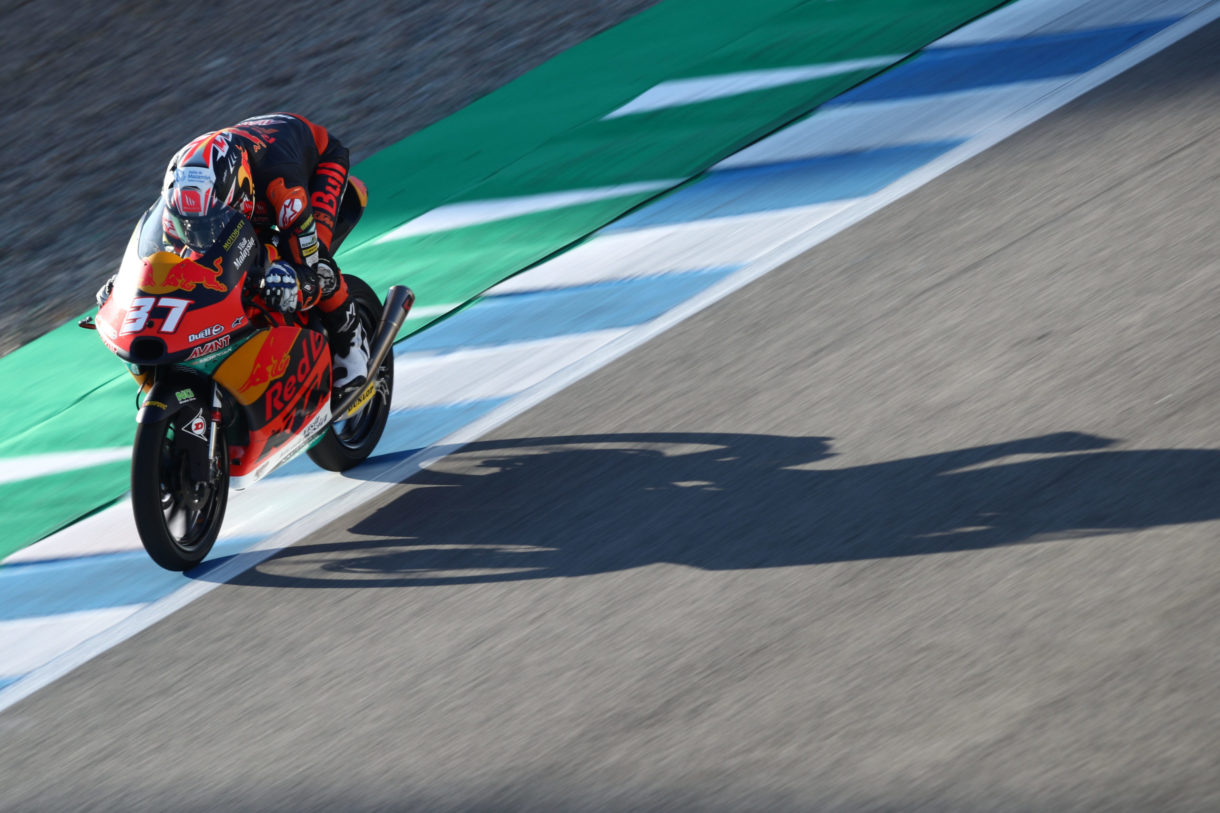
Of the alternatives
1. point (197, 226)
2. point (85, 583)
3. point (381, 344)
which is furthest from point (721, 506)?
point (85, 583)

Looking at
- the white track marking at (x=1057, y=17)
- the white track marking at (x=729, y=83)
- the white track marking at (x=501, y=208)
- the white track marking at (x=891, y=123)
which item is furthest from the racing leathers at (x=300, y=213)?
the white track marking at (x=1057, y=17)

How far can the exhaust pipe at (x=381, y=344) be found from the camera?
5824mm

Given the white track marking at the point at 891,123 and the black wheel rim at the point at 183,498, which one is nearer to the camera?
the black wheel rim at the point at 183,498

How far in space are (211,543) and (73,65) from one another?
6985 millimetres

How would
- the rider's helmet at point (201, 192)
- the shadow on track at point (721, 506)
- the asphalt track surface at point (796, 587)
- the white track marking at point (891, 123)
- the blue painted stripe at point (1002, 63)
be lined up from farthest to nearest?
1. the blue painted stripe at point (1002, 63)
2. the white track marking at point (891, 123)
3. the rider's helmet at point (201, 192)
4. the shadow on track at point (721, 506)
5. the asphalt track surface at point (796, 587)

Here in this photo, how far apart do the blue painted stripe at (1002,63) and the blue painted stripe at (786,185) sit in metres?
0.70

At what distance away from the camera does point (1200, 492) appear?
4477 millimetres

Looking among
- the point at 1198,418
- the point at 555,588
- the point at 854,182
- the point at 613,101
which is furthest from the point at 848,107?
the point at 555,588

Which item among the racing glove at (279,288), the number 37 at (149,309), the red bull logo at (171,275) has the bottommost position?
the racing glove at (279,288)

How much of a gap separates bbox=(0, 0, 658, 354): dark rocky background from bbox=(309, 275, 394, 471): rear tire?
2.75m

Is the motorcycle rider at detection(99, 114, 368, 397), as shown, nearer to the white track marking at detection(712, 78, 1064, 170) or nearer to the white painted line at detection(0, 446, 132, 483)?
the white painted line at detection(0, 446, 132, 483)

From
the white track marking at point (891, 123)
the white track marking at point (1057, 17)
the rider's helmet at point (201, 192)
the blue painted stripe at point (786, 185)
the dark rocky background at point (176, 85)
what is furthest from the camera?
the dark rocky background at point (176, 85)

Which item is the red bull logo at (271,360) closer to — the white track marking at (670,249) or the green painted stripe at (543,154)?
the green painted stripe at (543,154)

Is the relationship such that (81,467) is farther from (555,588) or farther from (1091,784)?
(1091,784)
